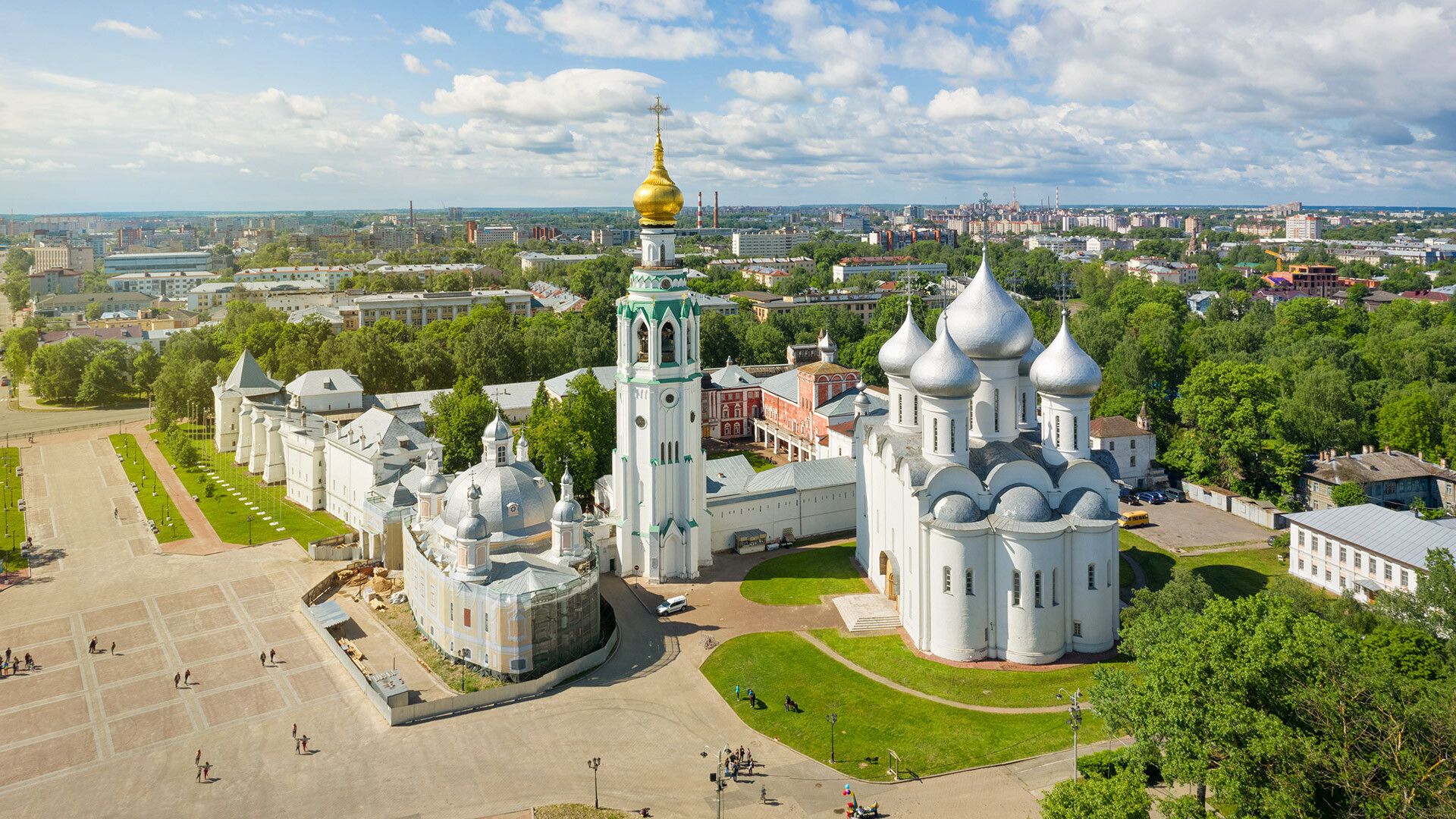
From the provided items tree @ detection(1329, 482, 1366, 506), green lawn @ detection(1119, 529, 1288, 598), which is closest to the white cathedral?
green lawn @ detection(1119, 529, 1288, 598)

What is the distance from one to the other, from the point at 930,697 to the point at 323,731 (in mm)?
18148

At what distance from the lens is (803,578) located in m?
39.0

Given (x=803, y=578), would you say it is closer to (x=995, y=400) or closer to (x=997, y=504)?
(x=997, y=504)

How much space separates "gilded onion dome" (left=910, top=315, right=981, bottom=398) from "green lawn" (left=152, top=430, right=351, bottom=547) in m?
30.4

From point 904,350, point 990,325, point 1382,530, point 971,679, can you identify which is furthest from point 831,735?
point 1382,530

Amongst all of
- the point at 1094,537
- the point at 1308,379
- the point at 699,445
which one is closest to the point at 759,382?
the point at 699,445

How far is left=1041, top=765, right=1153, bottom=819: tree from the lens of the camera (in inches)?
738

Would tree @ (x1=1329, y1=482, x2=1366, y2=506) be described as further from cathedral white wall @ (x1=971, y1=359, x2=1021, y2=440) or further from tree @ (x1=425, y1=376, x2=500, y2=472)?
tree @ (x1=425, y1=376, x2=500, y2=472)

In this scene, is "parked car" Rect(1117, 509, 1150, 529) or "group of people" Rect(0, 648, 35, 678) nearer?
"group of people" Rect(0, 648, 35, 678)

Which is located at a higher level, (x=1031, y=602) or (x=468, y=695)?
(x=1031, y=602)

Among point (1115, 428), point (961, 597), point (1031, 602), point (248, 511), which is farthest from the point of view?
point (1115, 428)

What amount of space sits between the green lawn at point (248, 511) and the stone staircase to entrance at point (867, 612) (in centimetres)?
2626

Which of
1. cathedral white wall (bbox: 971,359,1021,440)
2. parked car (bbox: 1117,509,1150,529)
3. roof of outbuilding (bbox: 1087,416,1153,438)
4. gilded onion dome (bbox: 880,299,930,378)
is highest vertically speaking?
gilded onion dome (bbox: 880,299,930,378)

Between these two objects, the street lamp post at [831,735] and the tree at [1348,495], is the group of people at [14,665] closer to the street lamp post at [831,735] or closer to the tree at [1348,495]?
the street lamp post at [831,735]
